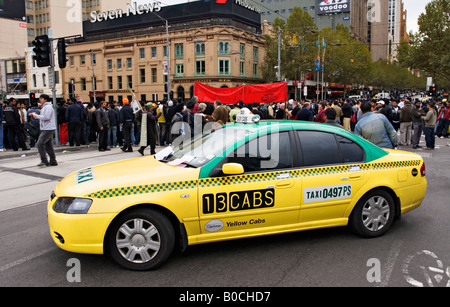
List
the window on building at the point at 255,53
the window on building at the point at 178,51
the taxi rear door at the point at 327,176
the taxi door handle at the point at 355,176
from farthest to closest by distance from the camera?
1. the window on building at the point at 255,53
2. the window on building at the point at 178,51
3. the taxi door handle at the point at 355,176
4. the taxi rear door at the point at 327,176

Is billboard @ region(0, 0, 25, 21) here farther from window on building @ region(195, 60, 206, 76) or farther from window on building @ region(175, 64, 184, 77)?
window on building @ region(195, 60, 206, 76)

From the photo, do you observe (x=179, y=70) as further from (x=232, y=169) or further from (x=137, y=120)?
(x=232, y=169)

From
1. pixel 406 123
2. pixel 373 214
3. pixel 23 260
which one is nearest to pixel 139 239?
pixel 23 260

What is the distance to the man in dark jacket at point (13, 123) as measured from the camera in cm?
1353

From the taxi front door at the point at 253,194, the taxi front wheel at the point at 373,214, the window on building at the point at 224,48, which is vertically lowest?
the taxi front wheel at the point at 373,214

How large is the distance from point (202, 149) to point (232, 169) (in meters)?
0.76

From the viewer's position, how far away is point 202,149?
4.72 m

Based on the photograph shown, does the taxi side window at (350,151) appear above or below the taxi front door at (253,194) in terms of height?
above

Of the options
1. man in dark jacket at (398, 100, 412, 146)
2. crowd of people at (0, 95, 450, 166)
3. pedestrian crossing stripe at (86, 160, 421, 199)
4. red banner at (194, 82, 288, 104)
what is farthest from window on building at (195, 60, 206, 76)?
pedestrian crossing stripe at (86, 160, 421, 199)

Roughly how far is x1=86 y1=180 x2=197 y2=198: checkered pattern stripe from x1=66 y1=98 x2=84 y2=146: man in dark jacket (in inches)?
436

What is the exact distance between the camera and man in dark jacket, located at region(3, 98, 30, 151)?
13.5 metres

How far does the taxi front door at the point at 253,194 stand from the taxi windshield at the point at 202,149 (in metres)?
0.19

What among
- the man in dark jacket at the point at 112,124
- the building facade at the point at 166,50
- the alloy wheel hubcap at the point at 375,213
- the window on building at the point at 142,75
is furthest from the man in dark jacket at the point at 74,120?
the window on building at the point at 142,75

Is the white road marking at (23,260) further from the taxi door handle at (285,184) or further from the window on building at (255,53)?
the window on building at (255,53)
